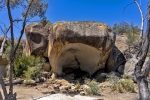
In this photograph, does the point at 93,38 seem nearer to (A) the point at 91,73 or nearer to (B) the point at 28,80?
(A) the point at 91,73

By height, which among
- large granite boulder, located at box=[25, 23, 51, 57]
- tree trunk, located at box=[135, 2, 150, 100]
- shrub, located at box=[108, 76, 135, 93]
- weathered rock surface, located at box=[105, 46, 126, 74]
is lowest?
shrub, located at box=[108, 76, 135, 93]

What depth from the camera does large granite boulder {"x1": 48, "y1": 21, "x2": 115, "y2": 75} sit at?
408 inches

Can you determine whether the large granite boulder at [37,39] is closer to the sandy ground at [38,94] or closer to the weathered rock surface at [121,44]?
the sandy ground at [38,94]

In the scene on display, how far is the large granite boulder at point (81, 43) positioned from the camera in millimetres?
10359

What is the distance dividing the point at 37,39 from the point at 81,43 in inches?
115

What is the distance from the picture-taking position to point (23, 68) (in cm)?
1127

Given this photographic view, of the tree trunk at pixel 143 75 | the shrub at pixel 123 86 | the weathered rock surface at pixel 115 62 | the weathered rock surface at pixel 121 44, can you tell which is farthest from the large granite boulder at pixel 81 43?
the tree trunk at pixel 143 75

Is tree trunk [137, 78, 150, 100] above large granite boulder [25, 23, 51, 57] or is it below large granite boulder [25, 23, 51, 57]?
below

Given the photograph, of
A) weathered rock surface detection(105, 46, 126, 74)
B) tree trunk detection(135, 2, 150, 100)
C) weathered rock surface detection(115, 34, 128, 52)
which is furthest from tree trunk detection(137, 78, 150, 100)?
weathered rock surface detection(115, 34, 128, 52)

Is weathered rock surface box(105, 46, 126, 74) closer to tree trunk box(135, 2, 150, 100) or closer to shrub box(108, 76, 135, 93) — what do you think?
shrub box(108, 76, 135, 93)

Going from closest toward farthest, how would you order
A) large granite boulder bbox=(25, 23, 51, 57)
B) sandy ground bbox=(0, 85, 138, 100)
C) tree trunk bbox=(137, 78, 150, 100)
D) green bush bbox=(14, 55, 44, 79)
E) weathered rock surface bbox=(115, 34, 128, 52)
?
1. tree trunk bbox=(137, 78, 150, 100)
2. sandy ground bbox=(0, 85, 138, 100)
3. green bush bbox=(14, 55, 44, 79)
4. large granite boulder bbox=(25, 23, 51, 57)
5. weathered rock surface bbox=(115, 34, 128, 52)

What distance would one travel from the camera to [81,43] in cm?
1064

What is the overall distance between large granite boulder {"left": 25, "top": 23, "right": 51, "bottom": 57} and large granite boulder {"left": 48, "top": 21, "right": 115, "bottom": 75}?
39.8 inches

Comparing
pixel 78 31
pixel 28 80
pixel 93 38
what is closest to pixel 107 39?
pixel 93 38
